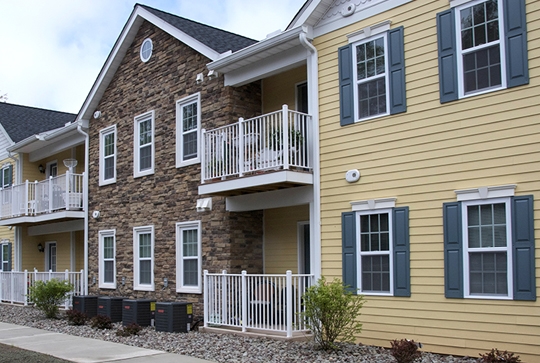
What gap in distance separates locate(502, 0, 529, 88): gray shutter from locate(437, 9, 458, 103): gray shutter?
91 cm

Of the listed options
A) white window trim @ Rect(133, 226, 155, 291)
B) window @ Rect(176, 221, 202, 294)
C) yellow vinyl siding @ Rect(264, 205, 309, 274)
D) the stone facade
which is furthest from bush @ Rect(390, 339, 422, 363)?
white window trim @ Rect(133, 226, 155, 291)

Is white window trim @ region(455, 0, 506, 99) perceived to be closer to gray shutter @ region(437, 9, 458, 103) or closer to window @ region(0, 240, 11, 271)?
gray shutter @ region(437, 9, 458, 103)

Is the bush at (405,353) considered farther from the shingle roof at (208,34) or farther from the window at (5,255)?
the window at (5,255)

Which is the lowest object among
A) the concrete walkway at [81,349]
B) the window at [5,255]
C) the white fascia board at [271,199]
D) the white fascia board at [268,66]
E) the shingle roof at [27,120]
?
the concrete walkway at [81,349]

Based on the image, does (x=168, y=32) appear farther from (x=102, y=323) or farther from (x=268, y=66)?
(x=102, y=323)

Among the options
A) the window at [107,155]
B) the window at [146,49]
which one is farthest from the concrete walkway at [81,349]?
the window at [146,49]

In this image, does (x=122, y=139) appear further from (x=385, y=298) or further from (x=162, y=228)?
(x=385, y=298)

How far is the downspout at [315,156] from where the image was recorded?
1179cm

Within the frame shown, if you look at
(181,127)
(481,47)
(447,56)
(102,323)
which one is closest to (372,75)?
(447,56)

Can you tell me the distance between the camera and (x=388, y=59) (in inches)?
424

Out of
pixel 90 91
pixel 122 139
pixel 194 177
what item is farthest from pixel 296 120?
pixel 90 91

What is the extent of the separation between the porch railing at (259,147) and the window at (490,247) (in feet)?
11.0

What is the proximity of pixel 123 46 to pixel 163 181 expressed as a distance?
4.72 m

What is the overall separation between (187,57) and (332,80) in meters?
5.23
